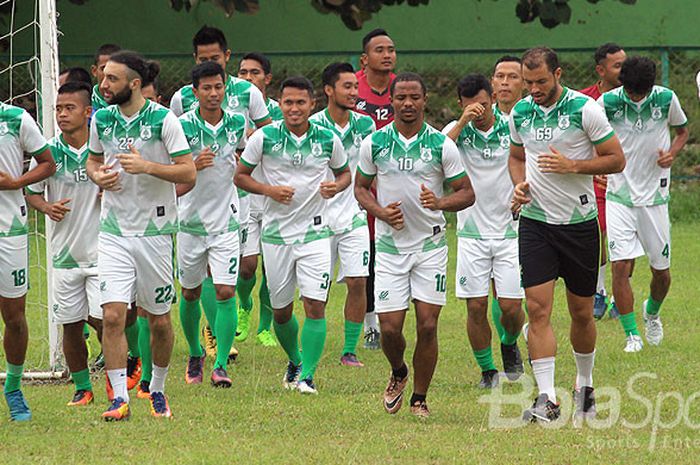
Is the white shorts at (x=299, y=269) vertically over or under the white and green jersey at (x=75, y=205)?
under

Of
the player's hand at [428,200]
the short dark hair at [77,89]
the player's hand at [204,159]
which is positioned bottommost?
Result: the player's hand at [428,200]

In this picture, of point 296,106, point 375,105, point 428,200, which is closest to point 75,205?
→ point 296,106

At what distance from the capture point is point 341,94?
12117 mm

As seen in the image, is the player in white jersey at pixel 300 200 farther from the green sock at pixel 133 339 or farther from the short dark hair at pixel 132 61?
the short dark hair at pixel 132 61

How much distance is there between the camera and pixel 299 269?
11.0m

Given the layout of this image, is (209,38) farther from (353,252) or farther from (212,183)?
(353,252)

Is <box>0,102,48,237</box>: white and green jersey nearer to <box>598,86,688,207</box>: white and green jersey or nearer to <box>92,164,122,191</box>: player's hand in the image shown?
<box>92,164,122,191</box>: player's hand

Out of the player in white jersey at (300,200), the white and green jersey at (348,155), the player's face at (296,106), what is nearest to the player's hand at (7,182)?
the player in white jersey at (300,200)

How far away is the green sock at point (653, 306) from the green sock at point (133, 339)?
Answer: 435 centimetres

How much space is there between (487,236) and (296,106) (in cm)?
170

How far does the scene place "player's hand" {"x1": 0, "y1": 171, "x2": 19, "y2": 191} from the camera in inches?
377

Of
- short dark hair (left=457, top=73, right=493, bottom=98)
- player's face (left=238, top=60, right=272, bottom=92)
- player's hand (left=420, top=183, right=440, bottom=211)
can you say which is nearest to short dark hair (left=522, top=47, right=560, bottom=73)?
player's hand (left=420, top=183, right=440, bottom=211)

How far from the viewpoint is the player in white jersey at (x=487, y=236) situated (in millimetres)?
10992

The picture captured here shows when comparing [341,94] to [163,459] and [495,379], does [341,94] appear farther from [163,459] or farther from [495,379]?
[163,459]
